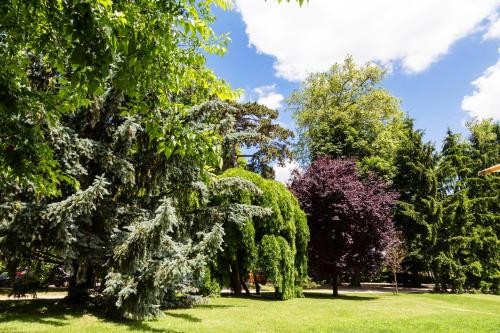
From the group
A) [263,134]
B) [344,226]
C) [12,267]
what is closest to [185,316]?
[12,267]

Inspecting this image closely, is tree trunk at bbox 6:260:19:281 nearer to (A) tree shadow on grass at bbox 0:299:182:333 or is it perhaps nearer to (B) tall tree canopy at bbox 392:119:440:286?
(A) tree shadow on grass at bbox 0:299:182:333

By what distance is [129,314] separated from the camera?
31.0ft

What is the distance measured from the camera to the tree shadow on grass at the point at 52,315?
8352 millimetres

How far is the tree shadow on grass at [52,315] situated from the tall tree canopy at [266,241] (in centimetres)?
578

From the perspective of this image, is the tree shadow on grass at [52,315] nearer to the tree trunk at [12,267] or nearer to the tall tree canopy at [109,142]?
the tall tree canopy at [109,142]

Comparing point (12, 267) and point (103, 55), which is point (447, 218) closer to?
point (12, 267)

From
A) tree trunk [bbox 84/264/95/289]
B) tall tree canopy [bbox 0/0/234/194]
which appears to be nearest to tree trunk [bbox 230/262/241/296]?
tree trunk [bbox 84/264/95/289]

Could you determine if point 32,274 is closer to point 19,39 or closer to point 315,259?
point 19,39

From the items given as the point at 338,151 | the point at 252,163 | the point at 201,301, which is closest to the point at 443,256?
the point at 338,151

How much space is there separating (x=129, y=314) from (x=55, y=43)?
7534mm

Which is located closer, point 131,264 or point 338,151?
point 131,264

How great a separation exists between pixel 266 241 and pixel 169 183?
17.3ft

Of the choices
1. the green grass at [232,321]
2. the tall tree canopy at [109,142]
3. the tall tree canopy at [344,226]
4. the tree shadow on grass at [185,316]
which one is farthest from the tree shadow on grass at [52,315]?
the tall tree canopy at [344,226]

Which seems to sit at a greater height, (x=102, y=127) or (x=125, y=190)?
(x=102, y=127)
